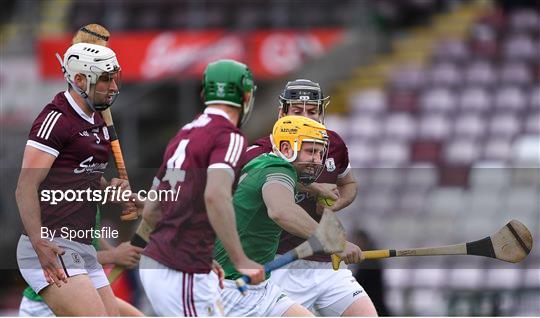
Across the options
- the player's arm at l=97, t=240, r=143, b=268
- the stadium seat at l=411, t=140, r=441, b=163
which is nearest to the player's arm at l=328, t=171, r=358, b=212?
the player's arm at l=97, t=240, r=143, b=268

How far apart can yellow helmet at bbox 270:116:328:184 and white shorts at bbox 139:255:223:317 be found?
876 mm

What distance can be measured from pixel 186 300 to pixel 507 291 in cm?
491

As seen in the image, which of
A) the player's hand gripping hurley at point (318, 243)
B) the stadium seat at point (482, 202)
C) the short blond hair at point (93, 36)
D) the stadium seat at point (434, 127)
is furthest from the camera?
the stadium seat at point (434, 127)

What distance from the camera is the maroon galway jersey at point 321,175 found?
7363 millimetres

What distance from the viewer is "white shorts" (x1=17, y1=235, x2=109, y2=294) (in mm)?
7086

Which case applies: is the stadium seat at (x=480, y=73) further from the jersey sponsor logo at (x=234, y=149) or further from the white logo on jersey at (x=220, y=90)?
the jersey sponsor logo at (x=234, y=149)

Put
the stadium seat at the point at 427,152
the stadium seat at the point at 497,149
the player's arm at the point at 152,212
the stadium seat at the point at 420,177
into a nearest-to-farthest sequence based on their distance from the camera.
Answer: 1. the player's arm at the point at 152,212
2. the stadium seat at the point at 420,177
3. the stadium seat at the point at 497,149
4. the stadium seat at the point at 427,152

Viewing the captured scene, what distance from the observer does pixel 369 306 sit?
788 centimetres

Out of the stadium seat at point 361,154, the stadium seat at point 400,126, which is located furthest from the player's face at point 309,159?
the stadium seat at point 400,126

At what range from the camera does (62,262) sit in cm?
707

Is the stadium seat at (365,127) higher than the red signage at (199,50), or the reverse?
the red signage at (199,50)

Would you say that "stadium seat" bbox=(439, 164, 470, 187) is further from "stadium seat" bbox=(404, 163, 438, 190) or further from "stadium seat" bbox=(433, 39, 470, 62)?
"stadium seat" bbox=(433, 39, 470, 62)

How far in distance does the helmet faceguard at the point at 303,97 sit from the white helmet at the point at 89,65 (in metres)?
1.09

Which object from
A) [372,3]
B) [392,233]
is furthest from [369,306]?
[372,3]
